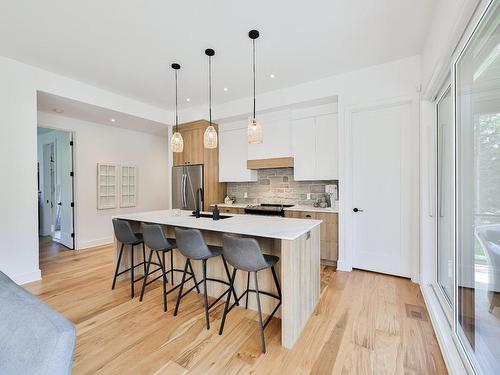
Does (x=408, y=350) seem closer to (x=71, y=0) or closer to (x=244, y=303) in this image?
(x=244, y=303)

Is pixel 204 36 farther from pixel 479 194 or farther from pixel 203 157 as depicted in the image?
pixel 479 194

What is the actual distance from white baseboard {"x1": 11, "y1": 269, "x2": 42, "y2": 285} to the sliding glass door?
188 inches

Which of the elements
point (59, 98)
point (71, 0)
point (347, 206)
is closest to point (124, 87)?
point (59, 98)

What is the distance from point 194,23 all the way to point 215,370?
122 inches

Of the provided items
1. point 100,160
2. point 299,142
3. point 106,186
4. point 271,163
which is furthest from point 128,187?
point 299,142

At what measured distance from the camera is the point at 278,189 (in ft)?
15.5

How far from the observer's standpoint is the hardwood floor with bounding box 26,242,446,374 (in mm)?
1708

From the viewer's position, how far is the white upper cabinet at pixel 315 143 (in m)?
3.89

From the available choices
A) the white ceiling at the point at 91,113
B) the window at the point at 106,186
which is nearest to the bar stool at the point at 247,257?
the white ceiling at the point at 91,113

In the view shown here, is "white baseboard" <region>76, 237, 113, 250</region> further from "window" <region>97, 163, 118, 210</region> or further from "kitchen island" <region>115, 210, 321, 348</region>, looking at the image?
"kitchen island" <region>115, 210, 321, 348</region>

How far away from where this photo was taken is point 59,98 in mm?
3604

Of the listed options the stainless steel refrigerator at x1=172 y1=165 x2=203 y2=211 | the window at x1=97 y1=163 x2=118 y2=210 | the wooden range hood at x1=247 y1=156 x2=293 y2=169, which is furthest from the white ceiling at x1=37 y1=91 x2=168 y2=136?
the wooden range hood at x1=247 y1=156 x2=293 y2=169

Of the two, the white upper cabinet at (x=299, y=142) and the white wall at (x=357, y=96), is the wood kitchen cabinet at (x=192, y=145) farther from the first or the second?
the white wall at (x=357, y=96)

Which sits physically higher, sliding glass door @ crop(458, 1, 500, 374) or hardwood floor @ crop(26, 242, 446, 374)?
sliding glass door @ crop(458, 1, 500, 374)
